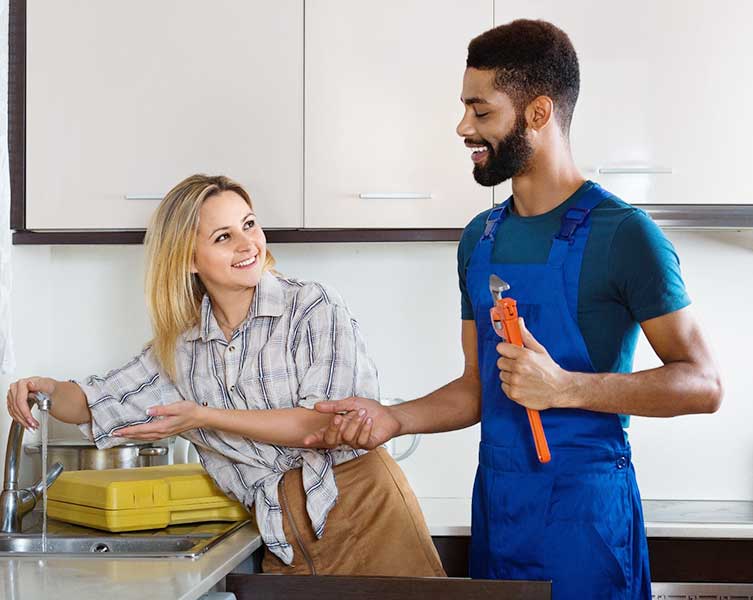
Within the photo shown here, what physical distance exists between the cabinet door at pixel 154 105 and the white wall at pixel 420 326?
31cm

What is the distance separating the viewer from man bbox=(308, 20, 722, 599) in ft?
4.86

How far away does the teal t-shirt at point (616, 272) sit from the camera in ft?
4.89

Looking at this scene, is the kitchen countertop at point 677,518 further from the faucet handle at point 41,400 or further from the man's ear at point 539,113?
the man's ear at point 539,113

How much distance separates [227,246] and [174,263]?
11 centimetres

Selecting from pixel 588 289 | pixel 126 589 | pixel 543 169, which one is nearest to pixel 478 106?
pixel 543 169

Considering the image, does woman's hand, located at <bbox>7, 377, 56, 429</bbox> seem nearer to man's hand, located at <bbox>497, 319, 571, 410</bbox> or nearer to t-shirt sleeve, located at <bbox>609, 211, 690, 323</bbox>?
man's hand, located at <bbox>497, 319, 571, 410</bbox>

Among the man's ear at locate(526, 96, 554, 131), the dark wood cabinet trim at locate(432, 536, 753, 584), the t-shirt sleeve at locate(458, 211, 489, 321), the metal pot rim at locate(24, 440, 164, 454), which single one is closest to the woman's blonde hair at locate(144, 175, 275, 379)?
the t-shirt sleeve at locate(458, 211, 489, 321)

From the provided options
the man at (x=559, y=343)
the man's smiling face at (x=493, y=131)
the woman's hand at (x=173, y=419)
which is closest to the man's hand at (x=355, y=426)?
the man at (x=559, y=343)

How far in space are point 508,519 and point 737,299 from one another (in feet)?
4.31

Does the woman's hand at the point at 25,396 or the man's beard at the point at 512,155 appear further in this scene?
the woman's hand at the point at 25,396

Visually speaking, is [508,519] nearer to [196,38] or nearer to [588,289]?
[588,289]

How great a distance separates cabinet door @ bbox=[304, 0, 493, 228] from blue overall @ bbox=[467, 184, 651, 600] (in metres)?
0.77

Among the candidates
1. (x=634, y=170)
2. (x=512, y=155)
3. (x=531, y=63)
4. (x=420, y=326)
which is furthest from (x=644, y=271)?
(x=420, y=326)

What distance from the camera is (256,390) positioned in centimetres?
188
